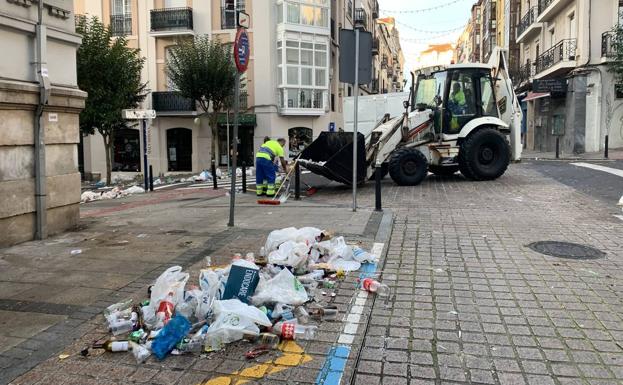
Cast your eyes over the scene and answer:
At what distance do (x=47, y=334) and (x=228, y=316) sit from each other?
1.38 meters

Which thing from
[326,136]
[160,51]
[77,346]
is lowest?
[77,346]

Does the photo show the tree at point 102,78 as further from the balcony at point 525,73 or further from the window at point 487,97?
the balcony at point 525,73

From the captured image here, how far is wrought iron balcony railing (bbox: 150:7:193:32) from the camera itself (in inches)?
1145

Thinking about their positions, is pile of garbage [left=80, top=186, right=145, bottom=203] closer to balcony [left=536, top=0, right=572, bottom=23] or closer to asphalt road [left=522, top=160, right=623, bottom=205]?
asphalt road [left=522, top=160, right=623, bottom=205]

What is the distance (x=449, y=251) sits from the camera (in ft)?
21.4

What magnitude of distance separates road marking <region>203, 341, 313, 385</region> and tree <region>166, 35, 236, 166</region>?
23.5 metres

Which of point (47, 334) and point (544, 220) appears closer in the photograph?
point (47, 334)

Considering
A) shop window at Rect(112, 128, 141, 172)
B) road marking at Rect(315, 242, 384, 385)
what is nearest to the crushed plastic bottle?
road marking at Rect(315, 242, 384, 385)

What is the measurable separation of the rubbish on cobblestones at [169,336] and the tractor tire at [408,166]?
9.70 metres

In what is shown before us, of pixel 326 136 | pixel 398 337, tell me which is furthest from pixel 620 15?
pixel 398 337

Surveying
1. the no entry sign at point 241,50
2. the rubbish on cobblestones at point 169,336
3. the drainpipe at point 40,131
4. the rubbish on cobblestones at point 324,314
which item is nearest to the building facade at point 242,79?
the no entry sign at point 241,50

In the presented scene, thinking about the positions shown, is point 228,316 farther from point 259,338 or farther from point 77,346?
point 77,346

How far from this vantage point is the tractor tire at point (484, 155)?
1364 cm

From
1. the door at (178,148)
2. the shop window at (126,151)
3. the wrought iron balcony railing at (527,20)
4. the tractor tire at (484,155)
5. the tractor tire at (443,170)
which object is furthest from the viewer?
the wrought iron balcony railing at (527,20)
